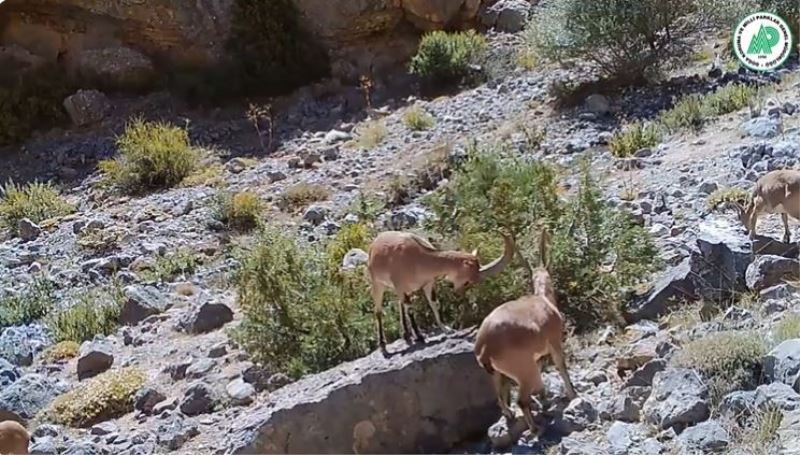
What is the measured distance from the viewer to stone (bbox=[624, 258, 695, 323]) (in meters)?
5.70

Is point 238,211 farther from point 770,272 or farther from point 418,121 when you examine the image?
point 770,272

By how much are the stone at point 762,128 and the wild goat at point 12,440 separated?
5.65 metres

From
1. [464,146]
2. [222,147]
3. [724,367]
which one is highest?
[724,367]

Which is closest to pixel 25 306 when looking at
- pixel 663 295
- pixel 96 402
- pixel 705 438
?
pixel 96 402

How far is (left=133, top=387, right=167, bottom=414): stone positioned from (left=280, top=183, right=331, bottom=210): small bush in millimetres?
4324

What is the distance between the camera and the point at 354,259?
7102 millimetres

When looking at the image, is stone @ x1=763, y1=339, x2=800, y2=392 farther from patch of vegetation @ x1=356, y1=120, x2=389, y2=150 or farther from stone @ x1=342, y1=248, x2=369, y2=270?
patch of vegetation @ x1=356, y1=120, x2=389, y2=150

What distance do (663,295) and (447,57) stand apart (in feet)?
29.4

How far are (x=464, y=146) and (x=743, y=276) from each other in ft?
18.6

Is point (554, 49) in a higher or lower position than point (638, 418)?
lower

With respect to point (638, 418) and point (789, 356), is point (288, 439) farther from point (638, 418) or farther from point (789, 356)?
point (789, 356)

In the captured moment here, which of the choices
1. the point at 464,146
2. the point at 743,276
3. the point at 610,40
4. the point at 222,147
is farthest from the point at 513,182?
the point at 222,147

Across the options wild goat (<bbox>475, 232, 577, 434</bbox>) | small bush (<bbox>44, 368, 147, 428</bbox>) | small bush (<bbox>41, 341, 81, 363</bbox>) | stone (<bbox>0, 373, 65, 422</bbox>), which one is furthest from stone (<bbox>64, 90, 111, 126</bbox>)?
wild goat (<bbox>475, 232, 577, 434</bbox>)

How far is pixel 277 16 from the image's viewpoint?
16.1 meters
